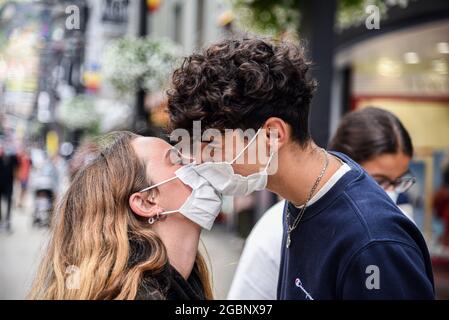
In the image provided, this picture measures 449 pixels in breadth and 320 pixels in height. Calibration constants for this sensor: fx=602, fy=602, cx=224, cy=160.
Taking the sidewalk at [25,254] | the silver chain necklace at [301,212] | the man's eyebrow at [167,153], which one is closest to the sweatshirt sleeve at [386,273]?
the silver chain necklace at [301,212]

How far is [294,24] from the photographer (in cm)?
447

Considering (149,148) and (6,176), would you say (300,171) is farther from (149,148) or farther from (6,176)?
(6,176)

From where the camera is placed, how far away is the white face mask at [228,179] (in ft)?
5.80

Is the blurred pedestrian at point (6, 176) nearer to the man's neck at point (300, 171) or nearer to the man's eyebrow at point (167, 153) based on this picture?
the man's eyebrow at point (167, 153)

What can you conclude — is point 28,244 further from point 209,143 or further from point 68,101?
point 209,143

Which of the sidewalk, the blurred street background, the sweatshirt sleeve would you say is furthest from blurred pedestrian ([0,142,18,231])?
the sweatshirt sleeve

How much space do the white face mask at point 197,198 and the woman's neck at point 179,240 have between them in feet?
0.09

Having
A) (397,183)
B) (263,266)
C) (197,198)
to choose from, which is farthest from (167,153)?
(397,183)

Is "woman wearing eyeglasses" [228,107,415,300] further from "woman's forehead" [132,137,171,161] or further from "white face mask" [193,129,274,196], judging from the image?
"woman's forehead" [132,137,171,161]

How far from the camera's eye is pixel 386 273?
146 centimetres

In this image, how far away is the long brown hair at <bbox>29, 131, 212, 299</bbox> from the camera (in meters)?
1.51

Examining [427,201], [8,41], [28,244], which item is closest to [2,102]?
[28,244]

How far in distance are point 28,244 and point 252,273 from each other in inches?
328
